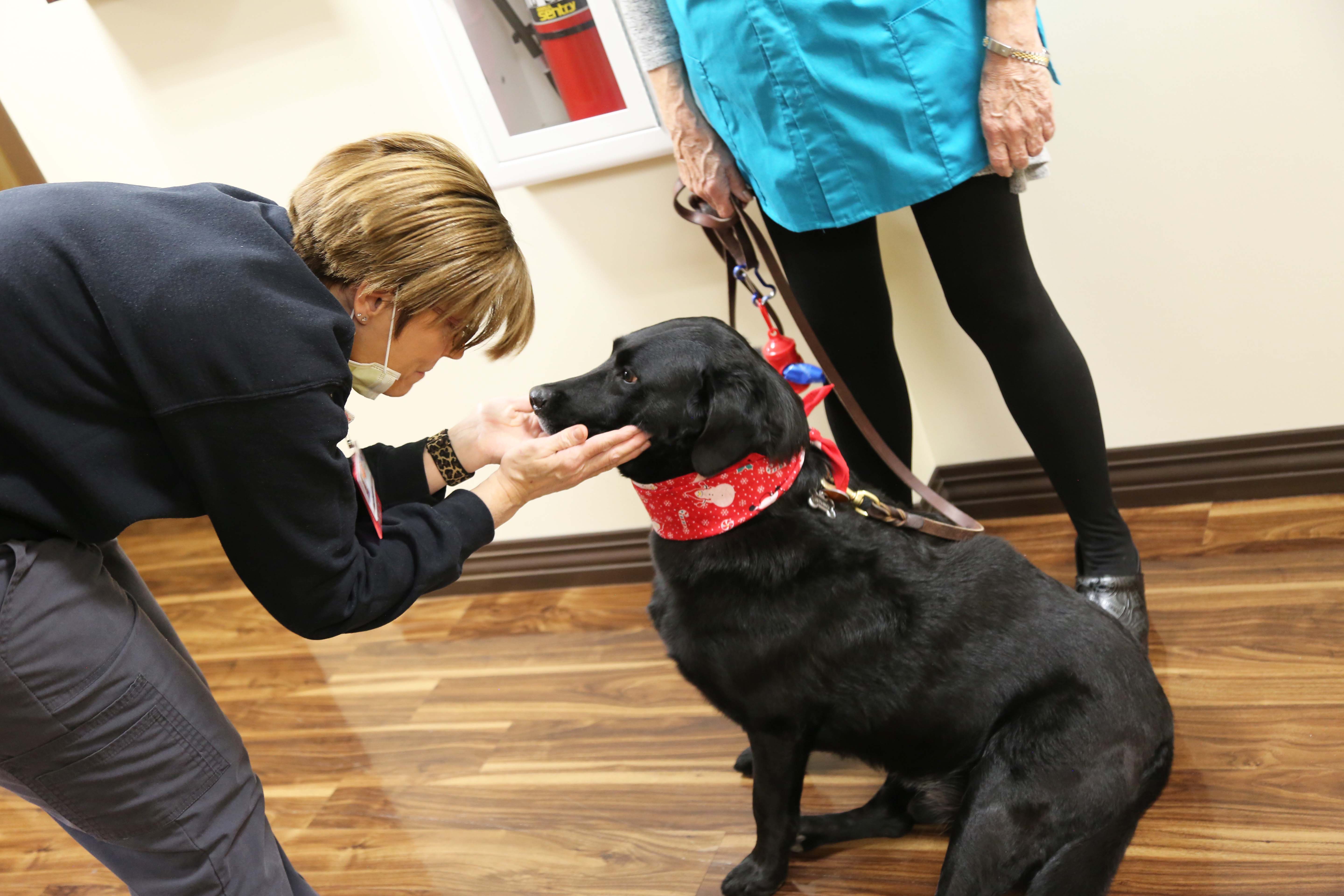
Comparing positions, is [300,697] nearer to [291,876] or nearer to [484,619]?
[484,619]

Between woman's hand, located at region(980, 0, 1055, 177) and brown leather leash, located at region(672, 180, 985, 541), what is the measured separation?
354 mm

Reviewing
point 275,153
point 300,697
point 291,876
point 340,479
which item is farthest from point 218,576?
point 340,479

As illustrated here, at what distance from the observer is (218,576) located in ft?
9.49

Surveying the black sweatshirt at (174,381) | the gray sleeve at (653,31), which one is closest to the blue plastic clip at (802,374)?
the gray sleeve at (653,31)

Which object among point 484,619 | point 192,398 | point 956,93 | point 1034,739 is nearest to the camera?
point 192,398

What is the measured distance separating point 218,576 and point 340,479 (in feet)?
7.03

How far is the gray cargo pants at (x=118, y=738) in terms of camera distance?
934mm

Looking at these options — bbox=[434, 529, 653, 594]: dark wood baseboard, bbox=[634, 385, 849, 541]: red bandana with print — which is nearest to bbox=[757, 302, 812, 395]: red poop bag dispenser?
bbox=[634, 385, 849, 541]: red bandana with print

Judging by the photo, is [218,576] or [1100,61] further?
[218,576]

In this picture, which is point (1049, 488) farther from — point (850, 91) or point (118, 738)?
point (118, 738)

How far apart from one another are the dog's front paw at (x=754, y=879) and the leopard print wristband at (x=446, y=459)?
25.3 inches

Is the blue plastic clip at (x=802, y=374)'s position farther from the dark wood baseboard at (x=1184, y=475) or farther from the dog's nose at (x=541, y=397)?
the dark wood baseboard at (x=1184, y=475)

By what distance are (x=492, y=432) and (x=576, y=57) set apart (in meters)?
0.86

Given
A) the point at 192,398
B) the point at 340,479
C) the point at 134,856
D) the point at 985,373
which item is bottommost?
the point at 985,373
